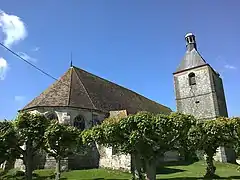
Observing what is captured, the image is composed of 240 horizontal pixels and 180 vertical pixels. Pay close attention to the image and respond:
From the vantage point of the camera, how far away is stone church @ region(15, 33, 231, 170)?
27609 mm

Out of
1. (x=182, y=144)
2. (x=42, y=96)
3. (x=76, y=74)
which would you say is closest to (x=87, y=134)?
(x=182, y=144)

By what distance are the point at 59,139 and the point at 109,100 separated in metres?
13.3

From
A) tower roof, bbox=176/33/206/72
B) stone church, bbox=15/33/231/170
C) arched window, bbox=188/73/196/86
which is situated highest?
tower roof, bbox=176/33/206/72

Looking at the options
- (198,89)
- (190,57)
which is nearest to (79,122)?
(198,89)

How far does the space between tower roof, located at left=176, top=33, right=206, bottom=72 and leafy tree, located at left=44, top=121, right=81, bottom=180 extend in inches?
966

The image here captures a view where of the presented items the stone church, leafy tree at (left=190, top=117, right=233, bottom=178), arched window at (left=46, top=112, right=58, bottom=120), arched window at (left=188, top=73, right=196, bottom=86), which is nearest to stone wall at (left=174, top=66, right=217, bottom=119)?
the stone church

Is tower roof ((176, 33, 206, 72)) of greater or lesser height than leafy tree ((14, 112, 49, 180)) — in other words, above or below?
above

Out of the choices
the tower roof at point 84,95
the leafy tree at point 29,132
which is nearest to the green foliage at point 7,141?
the leafy tree at point 29,132

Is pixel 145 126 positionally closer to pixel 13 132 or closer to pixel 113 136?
pixel 113 136

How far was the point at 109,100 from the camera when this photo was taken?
33594 millimetres

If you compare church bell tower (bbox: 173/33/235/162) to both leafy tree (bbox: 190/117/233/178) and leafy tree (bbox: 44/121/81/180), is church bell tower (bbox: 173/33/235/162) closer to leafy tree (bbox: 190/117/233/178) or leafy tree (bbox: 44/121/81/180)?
leafy tree (bbox: 190/117/233/178)

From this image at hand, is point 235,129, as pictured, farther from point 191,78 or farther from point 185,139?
point 191,78

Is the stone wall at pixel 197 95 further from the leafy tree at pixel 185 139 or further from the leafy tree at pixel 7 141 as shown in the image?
the leafy tree at pixel 7 141

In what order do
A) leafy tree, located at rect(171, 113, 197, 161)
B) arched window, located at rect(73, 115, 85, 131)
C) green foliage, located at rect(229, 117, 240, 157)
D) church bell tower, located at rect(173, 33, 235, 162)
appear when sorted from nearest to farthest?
leafy tree, located at rect(171, 113, 197, 161) → green foliage, located at rect(229, 117, 240, 157) → arched window, located at rect(73, 115, 85, 131) → church bell tower, located at rect(173, 33, 235, 162)
